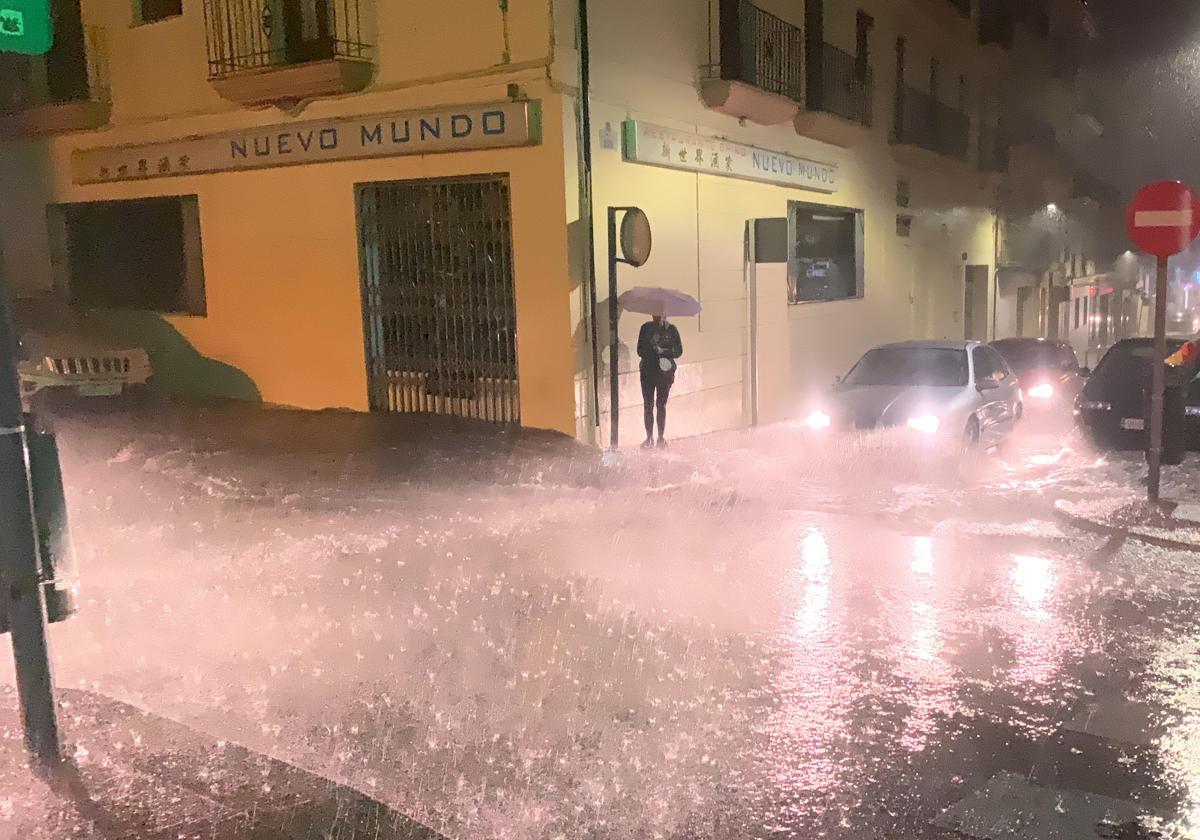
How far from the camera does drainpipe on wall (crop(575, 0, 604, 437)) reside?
11.0m

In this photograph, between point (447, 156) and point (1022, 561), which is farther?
point (447, 156)

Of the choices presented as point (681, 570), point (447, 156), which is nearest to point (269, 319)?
point (447, 156)

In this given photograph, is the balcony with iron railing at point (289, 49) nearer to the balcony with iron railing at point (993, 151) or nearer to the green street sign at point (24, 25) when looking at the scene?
the green street sign at point (24, 25)

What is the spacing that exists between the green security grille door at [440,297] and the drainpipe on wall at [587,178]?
3.08 feet

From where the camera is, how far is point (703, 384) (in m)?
13.7

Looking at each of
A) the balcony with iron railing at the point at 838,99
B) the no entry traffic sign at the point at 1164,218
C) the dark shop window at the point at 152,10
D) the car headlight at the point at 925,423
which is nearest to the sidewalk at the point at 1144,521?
the car headlight at the point at 925,423

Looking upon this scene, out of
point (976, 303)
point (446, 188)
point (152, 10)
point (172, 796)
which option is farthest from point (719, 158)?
point (976, 303)

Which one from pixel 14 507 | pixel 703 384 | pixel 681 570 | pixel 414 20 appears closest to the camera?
pixel 14 507

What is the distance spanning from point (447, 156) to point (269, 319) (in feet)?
13.1

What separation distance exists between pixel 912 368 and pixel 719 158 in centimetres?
421

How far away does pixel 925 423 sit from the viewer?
1045cm

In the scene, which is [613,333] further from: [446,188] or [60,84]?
[60,84]

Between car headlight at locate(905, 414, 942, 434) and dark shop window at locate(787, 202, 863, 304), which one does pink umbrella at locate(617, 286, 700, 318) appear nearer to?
car headlight at locate(905, 414, 942, 434)

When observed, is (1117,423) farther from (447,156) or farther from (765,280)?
(447,156)
